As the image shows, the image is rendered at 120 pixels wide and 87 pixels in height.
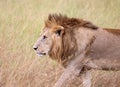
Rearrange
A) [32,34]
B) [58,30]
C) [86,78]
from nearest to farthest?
[58,30] → [86,78] → [32,34]

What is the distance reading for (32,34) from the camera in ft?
22.3

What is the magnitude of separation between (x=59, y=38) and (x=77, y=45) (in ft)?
0.63

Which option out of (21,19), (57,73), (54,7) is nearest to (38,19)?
(21,19)

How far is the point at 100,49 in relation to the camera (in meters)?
5.09

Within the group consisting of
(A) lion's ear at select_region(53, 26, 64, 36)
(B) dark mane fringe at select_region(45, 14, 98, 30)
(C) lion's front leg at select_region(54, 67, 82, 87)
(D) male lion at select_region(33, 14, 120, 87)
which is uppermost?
(B) dark mane fringe at select_region(45, 14, 98, 30)

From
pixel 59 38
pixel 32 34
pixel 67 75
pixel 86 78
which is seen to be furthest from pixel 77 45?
pixel 32 34

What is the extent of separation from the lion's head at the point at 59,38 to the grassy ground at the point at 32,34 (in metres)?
0.36

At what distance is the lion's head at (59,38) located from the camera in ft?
16.3

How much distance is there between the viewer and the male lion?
4.98 meters

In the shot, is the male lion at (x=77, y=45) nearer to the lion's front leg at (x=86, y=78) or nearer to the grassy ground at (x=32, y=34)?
the lion's front leg at (x=86, y=78)

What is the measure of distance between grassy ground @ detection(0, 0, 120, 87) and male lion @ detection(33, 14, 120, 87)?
31 centimetres

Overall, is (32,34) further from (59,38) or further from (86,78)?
(59,38)

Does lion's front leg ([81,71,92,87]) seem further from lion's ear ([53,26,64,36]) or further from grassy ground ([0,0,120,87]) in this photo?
lion's ear ([53,26,64,36])

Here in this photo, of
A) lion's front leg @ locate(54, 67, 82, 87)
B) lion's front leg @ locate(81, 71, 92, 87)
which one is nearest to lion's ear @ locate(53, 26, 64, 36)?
lion's front leg @ locate(54, 67, 82, 87)
